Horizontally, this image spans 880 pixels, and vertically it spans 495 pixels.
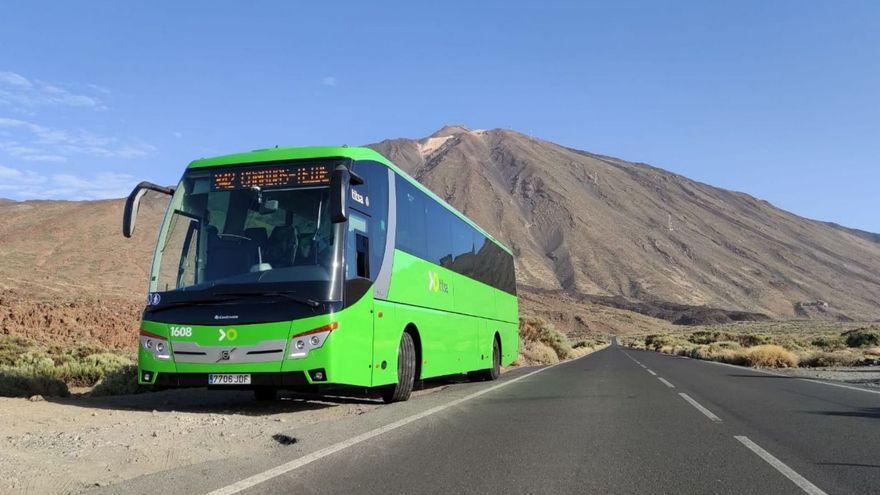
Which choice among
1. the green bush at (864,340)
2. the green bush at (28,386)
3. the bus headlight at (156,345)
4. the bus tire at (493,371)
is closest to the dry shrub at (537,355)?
the bus tire at (493,371)

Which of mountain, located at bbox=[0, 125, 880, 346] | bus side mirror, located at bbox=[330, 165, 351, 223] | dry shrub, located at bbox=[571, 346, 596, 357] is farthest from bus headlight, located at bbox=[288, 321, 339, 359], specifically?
dry shrub, located at bbox=[571, 346, 596, 357]

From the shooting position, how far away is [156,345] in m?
9.06

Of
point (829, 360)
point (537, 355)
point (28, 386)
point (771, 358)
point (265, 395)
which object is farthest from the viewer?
point (537, 355)

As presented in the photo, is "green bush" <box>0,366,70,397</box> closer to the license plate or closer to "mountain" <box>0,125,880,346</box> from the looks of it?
the license plate

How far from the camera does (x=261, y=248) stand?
9227mm

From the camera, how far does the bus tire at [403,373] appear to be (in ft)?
35.8

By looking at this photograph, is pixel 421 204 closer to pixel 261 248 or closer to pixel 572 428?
pixel 261 248

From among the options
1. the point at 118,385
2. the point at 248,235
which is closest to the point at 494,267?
the point at 118,385

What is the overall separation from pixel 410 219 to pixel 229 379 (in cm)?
440

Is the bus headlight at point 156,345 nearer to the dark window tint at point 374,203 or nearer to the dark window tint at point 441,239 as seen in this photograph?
the dark window tint at point 374,203

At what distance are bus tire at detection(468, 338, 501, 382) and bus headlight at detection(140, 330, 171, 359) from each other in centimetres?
1004

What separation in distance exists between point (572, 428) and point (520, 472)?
2.70 meters

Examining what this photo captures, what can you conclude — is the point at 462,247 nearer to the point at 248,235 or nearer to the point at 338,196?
the point at 248,235

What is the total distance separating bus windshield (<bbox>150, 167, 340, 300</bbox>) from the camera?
9.00 m
